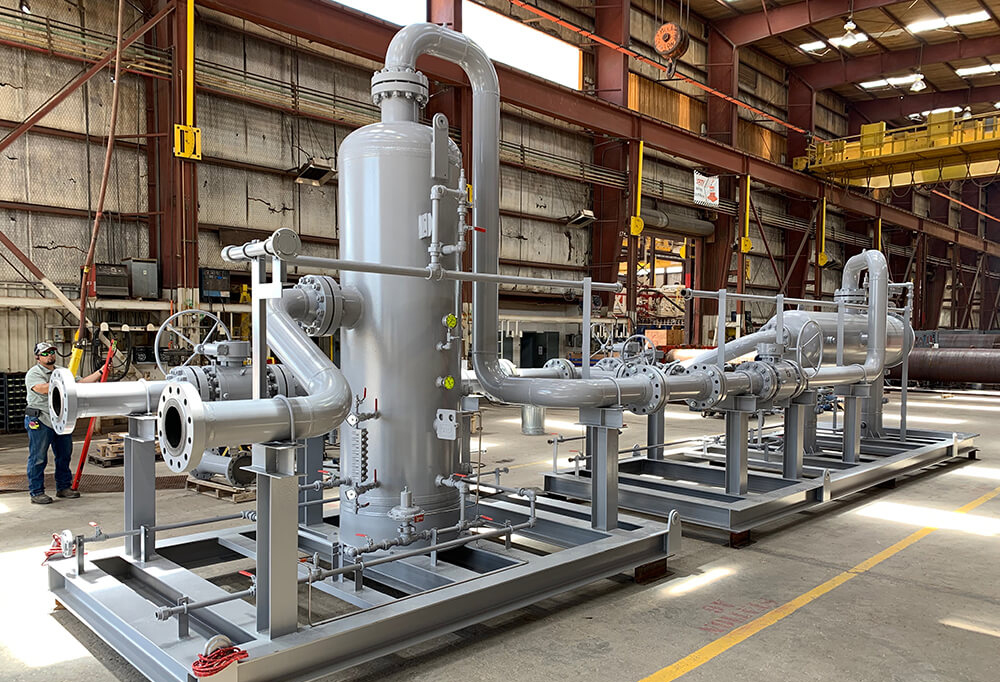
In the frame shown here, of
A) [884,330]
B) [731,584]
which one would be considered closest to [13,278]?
[731,584]

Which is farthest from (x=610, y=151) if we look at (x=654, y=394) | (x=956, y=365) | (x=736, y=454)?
(x=654, y=394)

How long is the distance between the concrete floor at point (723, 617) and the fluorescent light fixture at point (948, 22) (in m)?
18.4

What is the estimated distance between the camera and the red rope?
2879mm

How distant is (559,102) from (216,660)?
14.3 meters

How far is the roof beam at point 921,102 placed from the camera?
24.7m

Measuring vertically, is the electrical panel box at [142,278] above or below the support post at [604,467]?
above

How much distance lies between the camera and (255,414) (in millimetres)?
3148

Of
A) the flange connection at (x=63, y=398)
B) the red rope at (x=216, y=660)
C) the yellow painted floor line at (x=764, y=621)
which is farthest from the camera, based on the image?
the flange connection at (x=63, y=398)

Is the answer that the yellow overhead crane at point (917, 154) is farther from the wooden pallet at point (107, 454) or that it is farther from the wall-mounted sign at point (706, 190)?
the wooden pallet at point (107, 454)

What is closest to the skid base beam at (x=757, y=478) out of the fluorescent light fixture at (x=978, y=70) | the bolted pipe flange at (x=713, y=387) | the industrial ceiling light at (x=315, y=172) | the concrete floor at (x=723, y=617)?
the concrete floor at (x=723, y=617)

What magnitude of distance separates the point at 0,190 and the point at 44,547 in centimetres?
687

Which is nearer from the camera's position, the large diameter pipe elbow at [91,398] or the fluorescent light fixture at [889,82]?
the large diameter pipe elbow at [91,398]

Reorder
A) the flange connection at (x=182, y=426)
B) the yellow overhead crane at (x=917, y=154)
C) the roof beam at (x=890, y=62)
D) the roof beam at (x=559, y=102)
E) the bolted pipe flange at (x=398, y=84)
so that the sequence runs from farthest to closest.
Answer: the roof beam at (x=890, y=62) < the yellow overhead crane at (x=917, y=154) < the roof beam at (x=559, y=102) < the bolted pipe flange at (x=398, y=84) < the flange connection at (x=182, y=426)

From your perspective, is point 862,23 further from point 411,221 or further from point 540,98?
point 411,221
